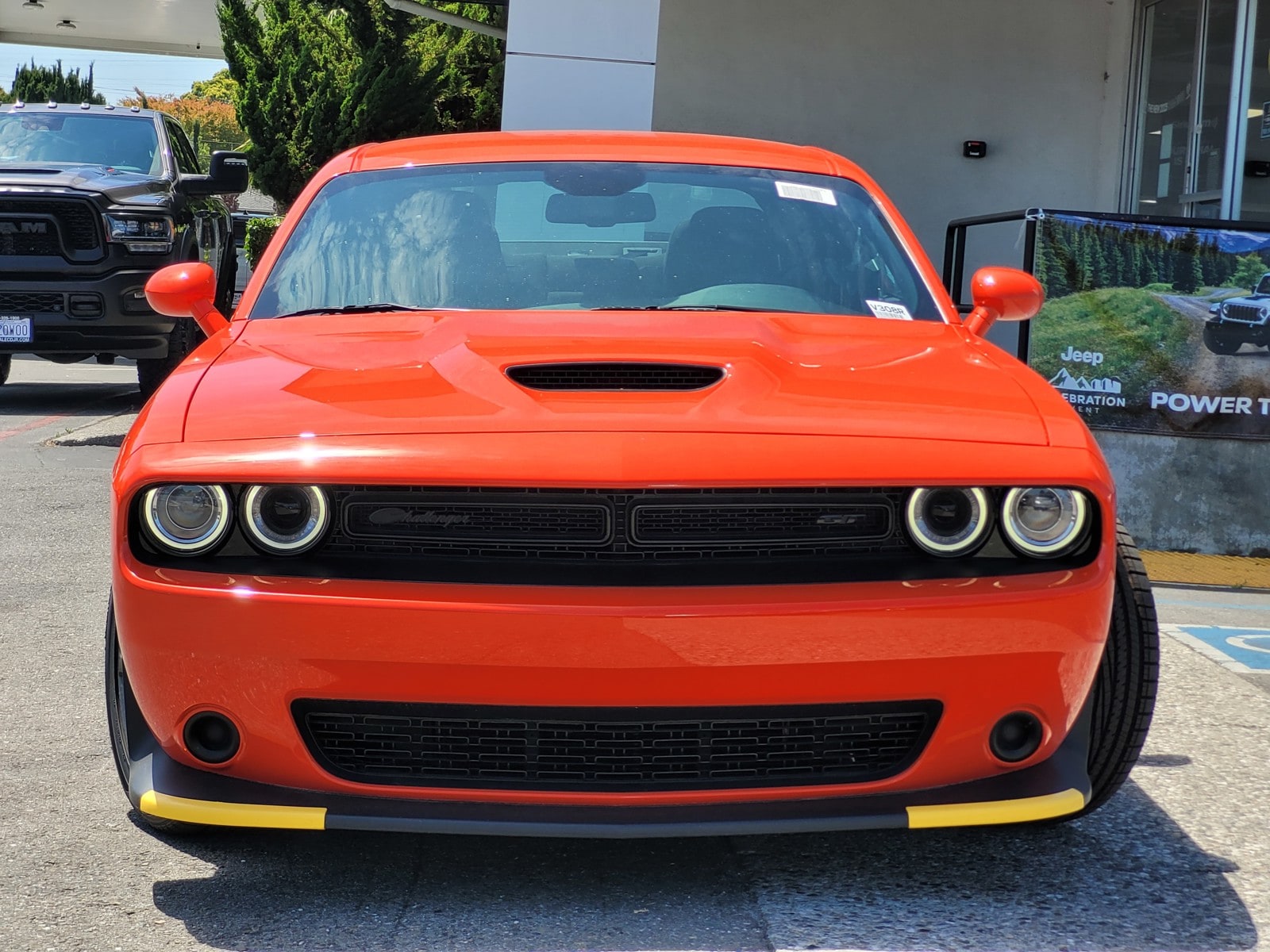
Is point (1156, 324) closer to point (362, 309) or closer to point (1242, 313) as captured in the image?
point (1242, 313)

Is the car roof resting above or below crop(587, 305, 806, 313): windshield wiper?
above

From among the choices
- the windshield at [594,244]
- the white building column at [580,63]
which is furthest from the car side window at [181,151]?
the windshield at [594,244]

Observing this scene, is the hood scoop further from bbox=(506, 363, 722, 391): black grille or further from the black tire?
the black tire

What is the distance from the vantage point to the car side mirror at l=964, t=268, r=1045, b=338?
12.1ft

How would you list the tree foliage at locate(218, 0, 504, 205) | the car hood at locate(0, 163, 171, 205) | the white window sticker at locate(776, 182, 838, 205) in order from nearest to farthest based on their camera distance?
1. the white window sticker at locate(776, 182, 838, 205)
2. the car hood at locate(0, 163, 171, 205)
3. the tree foliage at locate(218, 0, 504, 205)

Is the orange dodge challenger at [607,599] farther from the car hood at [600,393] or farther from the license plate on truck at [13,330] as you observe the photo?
the license plate on truck at [13,330]

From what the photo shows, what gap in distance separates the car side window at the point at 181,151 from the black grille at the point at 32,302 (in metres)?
1.67

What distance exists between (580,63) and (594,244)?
581 centimetres

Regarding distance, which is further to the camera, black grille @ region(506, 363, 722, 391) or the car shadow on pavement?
black grille @ region(506, 363, 722, 391)

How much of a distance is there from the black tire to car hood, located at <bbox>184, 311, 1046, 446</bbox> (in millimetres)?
487

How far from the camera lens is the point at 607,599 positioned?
2506 mm

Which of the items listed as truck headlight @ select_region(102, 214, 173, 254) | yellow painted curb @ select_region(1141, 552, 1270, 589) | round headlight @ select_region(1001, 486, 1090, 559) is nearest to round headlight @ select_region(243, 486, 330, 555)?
round headlight @ select_region(1001, 486, 1090, 559)

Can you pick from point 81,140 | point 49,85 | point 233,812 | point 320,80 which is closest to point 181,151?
point 81,140

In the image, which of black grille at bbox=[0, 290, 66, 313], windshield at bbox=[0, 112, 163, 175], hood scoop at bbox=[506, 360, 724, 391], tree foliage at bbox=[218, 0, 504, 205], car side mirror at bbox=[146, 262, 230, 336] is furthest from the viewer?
tree foliage at bbox=[218, 0, 504, 205]
